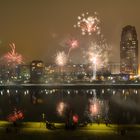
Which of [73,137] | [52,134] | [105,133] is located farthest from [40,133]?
[105,133]

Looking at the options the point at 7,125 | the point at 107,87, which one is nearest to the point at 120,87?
the point at 107,87

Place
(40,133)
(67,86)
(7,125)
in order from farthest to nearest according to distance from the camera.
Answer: (67,86) → (7,125) → (40,133)

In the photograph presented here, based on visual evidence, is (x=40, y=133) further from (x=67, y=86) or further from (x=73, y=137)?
(x=67, y=86)

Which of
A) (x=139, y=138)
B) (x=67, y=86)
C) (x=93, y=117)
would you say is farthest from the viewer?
(x=67, y=86)

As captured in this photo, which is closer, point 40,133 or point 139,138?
point 139,138

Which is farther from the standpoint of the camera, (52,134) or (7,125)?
(7,125)

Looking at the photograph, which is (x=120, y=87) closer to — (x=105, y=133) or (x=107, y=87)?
(x=107, y=87)
